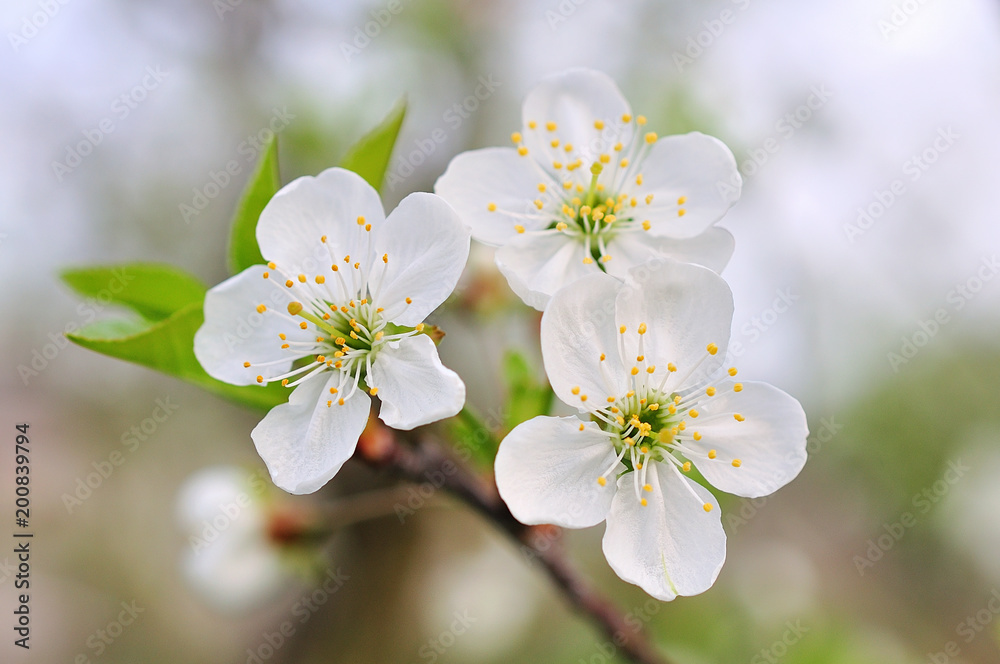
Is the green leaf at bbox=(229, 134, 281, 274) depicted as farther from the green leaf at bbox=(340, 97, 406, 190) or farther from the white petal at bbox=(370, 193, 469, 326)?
the white petal at bbox=(370, 193, 469, 326)

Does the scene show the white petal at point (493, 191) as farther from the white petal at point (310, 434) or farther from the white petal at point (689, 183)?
the white petal at point (310, 434)

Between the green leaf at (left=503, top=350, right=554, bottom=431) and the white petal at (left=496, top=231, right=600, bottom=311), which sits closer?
the white petal at (left=496, top=231, right=600, bottom=311)

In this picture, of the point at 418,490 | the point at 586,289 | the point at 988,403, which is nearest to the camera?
the point at 586,289

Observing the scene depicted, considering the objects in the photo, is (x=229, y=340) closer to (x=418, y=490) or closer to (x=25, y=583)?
(x=418, y=490)

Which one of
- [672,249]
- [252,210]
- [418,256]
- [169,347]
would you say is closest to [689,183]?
[672,249]

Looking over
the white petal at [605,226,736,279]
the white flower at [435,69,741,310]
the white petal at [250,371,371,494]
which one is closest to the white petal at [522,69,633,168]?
the white flower at [435,69,741,310]

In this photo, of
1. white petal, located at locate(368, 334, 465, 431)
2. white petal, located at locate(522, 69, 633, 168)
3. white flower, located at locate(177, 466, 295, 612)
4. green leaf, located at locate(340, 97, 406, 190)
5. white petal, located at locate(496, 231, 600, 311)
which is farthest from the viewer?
white flower, located at locate(177, 466, 295, 612)

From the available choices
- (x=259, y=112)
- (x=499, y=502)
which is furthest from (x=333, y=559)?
(x=259, y=112)
